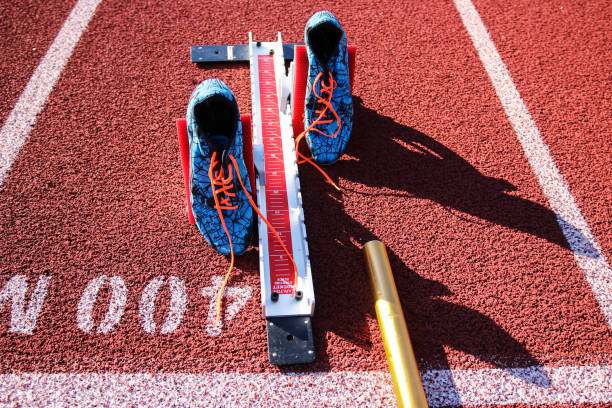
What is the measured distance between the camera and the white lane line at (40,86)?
2.92 meters

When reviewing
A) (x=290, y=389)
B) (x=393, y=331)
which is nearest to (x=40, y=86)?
(x=290, y=389)

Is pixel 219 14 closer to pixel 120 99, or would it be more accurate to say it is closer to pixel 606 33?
pixel 120 99

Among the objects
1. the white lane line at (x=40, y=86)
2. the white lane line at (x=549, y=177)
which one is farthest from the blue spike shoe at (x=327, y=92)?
the white lane line at (x=40, y=86)

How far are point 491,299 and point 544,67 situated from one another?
239cm

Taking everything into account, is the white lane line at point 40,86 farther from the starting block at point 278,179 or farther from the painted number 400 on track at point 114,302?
the starting block at point 278,179

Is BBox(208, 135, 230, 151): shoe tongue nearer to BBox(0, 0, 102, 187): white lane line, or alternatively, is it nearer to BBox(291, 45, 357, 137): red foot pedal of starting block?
BBox(291, 45, 357, 137): red foot pedal of starting block

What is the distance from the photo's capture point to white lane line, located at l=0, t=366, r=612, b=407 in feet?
6.56

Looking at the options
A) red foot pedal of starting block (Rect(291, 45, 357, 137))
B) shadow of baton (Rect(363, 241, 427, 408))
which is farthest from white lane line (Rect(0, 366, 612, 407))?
red foot pedal of starting block (Rect(291, 45, 357, 137))

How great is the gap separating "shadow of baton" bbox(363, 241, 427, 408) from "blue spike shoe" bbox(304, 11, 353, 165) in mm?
789

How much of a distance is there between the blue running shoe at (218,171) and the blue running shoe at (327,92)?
0.65 meters

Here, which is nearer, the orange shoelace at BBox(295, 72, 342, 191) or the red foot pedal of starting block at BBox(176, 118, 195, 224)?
the red foot pedal of starting block at BBox(176, 118, 195, 224)

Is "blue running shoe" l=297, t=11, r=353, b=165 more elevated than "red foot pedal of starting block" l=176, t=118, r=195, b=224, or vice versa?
"blue running shoe" l=297, t=11, r=353, b=165

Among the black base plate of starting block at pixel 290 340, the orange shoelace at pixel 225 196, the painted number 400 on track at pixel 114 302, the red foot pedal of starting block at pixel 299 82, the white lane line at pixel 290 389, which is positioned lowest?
the white lane line at pixel 290 389

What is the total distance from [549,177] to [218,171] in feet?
7.32
